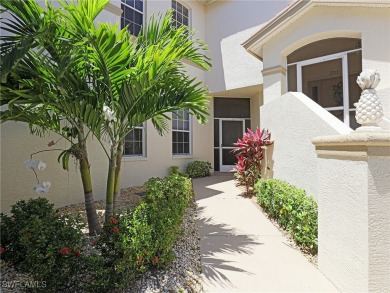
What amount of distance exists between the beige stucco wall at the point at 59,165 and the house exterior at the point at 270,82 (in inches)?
0.8

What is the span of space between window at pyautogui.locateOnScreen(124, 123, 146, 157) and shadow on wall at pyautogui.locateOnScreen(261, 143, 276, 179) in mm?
4978

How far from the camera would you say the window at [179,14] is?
11.6m

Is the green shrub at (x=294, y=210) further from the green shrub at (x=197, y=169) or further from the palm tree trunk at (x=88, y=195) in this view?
the green shrub at (x=197, y=169)

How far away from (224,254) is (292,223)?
1.48 metres

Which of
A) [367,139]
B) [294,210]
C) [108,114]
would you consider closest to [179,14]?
[108,114]

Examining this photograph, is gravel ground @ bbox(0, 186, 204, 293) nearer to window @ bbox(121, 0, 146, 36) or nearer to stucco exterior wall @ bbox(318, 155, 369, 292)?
stucco exterior wall @ bbox(318, 155, 369, 292)

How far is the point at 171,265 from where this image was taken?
3.37 metres

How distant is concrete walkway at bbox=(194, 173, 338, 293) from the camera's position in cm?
308

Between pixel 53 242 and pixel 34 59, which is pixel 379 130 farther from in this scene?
pixel 34 59

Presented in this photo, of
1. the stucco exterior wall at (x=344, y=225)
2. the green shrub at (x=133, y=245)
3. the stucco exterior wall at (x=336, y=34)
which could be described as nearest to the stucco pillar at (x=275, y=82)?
the stucco exterior wall at (x=336, y=34)

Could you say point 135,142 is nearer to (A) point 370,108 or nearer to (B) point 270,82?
(B) point 270,82

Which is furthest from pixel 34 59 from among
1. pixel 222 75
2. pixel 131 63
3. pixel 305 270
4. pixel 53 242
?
pixel 222 75

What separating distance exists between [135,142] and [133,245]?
7.33 metres

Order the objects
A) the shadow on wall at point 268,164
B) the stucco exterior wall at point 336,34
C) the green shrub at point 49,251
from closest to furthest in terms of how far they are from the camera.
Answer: the green shrub at point 49,251 → the stucco exterior wall at point 336,34 → the shadow on wall at point 268,164
